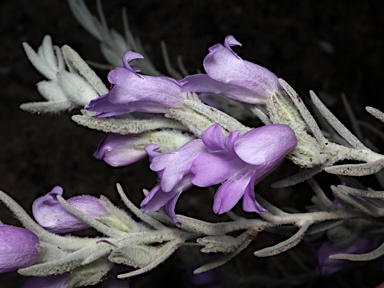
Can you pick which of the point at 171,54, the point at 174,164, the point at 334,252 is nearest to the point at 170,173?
the point at 174,164

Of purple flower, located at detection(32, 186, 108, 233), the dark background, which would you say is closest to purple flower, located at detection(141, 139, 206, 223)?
purple flower, located at detection(32, 186, 108, 233)

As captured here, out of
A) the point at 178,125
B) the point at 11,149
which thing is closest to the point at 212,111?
the point at 178,125

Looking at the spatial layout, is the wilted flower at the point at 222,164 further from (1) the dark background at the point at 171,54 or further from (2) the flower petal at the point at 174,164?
(1) the dark background at the point at 171,54

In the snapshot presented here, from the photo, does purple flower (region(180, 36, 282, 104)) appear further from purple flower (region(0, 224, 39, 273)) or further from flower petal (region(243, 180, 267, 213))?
purple flower (region(0, 224, 39, 273))

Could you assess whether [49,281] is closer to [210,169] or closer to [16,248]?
[16,248]

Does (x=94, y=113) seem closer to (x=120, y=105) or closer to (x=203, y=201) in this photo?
(x=120, y=105)
